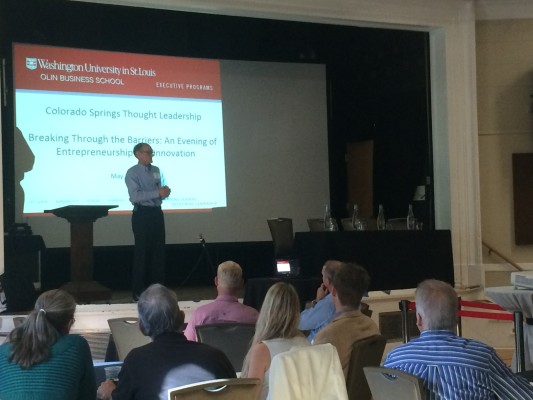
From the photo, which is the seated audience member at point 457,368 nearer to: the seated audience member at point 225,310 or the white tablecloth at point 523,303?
the seated audience member at point 225,310

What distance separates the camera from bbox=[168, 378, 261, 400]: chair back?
2.20 m

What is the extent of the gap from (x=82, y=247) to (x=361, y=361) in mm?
4162

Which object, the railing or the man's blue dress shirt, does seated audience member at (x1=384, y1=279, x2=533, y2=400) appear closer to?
the man's blue dress shirt

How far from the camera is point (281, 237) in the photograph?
288 inches

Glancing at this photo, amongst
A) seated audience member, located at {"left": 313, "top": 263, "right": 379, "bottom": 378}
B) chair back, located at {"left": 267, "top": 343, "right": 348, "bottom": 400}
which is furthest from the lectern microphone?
chair back, located at {"left": 267, "top": 343, "right": 348, "bottom": 400}

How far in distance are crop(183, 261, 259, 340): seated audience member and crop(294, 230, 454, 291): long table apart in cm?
204

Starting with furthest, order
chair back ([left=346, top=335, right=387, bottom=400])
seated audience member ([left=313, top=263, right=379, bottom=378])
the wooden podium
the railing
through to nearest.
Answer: the railing < the wooden podium < seated audience member ([left=313, top=263, right=379, bottom=378]) < chair back ([left=346, top=335, right=387, bottom=400])

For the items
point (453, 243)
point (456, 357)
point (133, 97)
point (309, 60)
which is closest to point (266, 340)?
point (456, 357)

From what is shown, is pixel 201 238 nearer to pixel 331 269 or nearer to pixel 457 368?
pixel 331 269

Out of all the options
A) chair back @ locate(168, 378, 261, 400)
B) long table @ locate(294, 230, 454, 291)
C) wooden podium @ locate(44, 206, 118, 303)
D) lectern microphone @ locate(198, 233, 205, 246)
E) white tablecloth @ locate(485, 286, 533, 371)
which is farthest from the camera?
lectern microphone @ locate(198, 233, 205, 246)

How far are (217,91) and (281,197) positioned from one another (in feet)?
5.37

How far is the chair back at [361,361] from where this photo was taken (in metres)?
3.16

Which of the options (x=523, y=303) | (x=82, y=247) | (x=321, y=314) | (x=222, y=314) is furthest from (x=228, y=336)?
(x=82, y=247)

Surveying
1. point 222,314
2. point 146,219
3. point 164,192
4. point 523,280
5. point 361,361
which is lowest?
point 361,361
